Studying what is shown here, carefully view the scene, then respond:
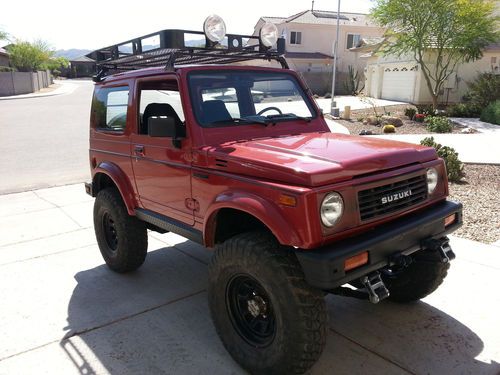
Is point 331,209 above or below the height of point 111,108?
below

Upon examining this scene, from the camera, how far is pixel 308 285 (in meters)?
2.65

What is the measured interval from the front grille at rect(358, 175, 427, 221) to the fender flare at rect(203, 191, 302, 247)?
499 mm

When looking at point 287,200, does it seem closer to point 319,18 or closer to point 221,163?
point 221,163

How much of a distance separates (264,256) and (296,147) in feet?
2.98

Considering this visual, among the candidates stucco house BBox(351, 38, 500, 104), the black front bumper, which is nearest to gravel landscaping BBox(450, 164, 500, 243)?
the black front bumper

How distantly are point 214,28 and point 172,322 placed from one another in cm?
241

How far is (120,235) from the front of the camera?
4.37 meters

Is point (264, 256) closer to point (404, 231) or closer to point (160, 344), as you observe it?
point (404, 231)

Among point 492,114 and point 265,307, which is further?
point 492,114

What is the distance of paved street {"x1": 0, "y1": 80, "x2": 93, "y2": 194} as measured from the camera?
9133 millimetres

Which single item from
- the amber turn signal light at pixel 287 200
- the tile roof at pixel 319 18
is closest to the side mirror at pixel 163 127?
the amber turn signal light at pixel 287 200

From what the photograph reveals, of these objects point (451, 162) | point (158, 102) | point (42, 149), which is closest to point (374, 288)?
point (158, 102)

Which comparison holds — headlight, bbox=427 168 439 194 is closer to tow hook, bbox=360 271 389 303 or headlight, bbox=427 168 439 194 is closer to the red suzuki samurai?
the red suzuki samurai

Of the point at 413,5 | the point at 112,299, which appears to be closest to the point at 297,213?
the point at 112,299
